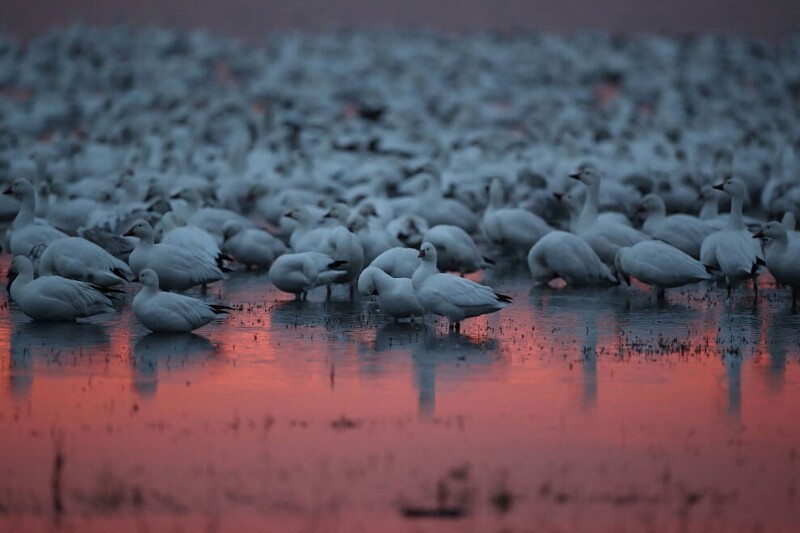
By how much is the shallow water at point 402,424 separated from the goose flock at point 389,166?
0.75m

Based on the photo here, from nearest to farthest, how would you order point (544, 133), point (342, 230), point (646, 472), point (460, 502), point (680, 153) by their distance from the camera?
point (460, 502), point (646, 472), point (342, 230), point (680, 153), point (544, 133)

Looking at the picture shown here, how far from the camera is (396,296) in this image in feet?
35.9

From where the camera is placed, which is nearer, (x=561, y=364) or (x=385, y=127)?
(x=561, y=364)

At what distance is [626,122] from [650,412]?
2609 cm

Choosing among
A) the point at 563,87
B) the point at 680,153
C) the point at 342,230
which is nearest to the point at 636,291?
the point at 342,230

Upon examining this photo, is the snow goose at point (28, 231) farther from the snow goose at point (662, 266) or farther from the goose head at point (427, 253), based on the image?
the snow goose at point (662, 266)

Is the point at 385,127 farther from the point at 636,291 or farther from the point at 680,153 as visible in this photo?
the point at 636,291

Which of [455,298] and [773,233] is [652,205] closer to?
[773,233]

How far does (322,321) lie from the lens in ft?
37.6

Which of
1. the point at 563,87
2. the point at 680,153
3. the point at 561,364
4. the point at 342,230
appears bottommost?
the point at 561,364

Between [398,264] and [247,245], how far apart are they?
9.37ft

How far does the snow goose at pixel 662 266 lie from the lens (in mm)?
12422

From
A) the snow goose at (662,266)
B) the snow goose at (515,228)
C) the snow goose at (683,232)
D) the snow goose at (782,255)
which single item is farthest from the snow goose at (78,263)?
the snow goose at (683,232)

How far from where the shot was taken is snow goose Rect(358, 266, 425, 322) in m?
10.9
